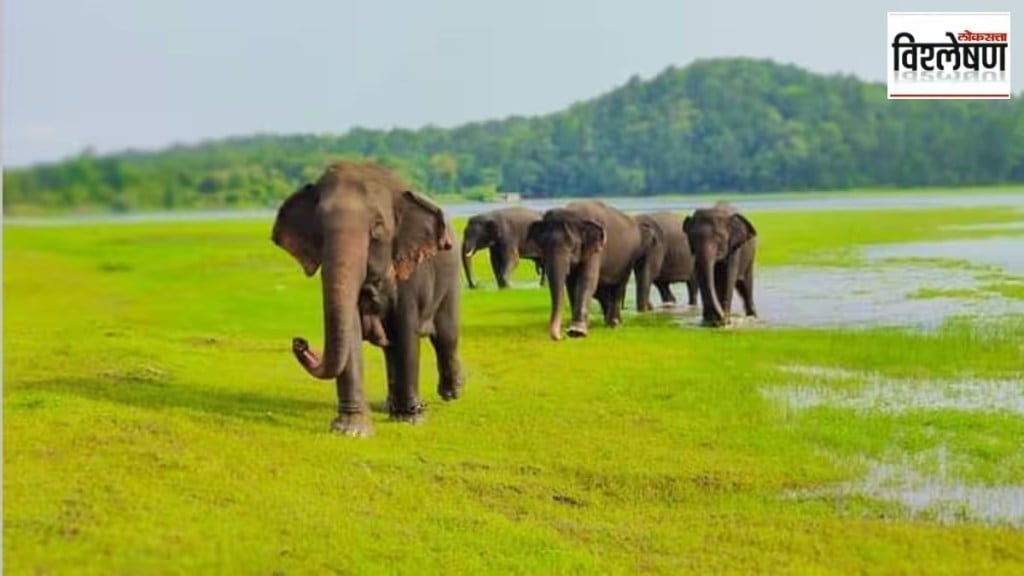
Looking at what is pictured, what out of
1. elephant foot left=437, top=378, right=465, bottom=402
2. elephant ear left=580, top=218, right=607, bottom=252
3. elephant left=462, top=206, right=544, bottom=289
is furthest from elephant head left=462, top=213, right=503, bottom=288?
elephant foot left=437, top=378, right=465, bottom=402

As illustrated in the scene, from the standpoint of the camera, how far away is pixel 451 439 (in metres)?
4.04

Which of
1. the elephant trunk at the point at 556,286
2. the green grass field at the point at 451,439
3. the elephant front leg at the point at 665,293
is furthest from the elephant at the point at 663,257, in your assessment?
the green grass field at the point at 451,439

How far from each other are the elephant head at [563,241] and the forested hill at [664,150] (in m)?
1.25

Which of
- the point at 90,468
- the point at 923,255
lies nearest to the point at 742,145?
the point at 923,255

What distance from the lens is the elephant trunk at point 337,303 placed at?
3693 mm

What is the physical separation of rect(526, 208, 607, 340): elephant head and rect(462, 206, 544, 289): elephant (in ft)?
0.12

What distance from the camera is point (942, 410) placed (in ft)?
13.3

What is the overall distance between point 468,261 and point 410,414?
1.17 metres

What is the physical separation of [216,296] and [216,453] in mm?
796

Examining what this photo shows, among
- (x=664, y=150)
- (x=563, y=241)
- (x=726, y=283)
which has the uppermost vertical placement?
(x=664, y=150)

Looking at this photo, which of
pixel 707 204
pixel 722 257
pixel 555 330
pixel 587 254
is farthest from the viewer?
pixel 587 254

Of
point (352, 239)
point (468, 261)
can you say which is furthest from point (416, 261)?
point (468, 261)

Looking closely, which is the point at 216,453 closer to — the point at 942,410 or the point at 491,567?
the point at 491,567

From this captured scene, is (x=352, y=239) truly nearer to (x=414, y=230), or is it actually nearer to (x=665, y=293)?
(x=414, y=230)
